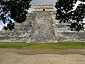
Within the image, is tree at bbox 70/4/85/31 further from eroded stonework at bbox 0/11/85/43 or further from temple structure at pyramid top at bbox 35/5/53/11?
temple structure at pyramid top at bbox 35/5/53/11

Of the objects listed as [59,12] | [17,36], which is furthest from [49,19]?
[59,12]

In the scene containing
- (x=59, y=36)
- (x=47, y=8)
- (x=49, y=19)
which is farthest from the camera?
(x=47, y=8)

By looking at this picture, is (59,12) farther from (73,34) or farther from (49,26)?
(49,26)

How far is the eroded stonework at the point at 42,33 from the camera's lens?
2366cm

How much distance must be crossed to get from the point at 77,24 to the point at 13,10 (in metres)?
4.31

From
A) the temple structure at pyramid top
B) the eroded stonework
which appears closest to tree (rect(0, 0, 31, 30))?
the eroded stonework

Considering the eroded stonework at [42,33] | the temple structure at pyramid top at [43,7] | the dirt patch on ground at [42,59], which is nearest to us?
the dirt patch on ground at [42,59]

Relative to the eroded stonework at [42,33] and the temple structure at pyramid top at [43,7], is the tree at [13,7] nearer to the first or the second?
the eroded stonework at [42,33]

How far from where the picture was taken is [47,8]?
41.2 meters

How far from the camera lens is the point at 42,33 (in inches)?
1003

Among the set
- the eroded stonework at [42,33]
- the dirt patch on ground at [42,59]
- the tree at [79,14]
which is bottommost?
the eroded stonework at [42,33]

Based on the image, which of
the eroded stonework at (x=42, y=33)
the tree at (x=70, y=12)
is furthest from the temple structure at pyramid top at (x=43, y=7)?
the tree at (x=70, y=12)

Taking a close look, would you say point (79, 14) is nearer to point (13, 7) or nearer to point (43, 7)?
point (13, 7)

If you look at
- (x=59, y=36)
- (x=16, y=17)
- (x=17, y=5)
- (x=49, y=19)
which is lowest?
(x=59, y=36)
